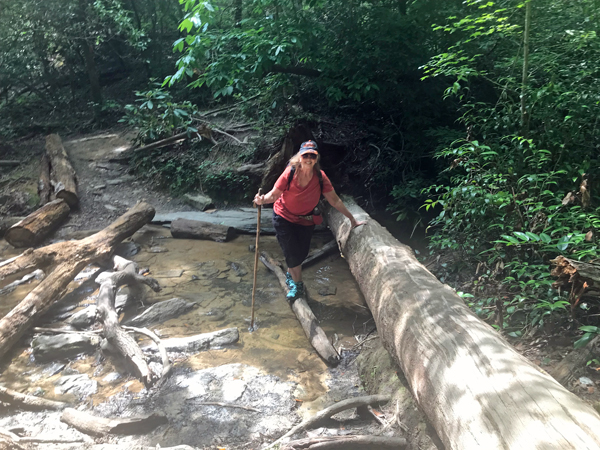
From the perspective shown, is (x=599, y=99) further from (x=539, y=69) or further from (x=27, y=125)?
(x=27, y=125)

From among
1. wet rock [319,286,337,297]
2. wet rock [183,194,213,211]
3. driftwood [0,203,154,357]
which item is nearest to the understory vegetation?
wet rock [183,194,213,211]

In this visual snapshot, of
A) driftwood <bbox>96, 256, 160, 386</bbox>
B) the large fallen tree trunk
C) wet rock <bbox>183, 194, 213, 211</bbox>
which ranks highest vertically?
the large fallen tree trunk

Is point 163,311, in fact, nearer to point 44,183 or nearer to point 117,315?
point 117,315

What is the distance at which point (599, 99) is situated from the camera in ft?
11.8

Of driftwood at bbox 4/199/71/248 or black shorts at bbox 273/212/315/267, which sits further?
driftwood at bbox 4/199/71/248

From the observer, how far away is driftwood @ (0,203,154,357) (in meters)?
4.02

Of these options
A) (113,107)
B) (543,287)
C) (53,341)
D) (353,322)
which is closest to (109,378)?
(53,341)

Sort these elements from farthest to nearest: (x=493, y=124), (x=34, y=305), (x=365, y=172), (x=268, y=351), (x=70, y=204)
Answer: (x=70, y=204)
(x=365, y=172)
(x=493, y=124)
(x=34, y=305)
(x=268, y=351)

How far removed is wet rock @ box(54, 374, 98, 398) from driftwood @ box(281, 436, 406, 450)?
6.24 ft

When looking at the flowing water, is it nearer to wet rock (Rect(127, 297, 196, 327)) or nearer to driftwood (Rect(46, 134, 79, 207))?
wet rock (Rect(127, 297, 196, 327))

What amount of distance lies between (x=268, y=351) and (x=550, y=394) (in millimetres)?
2567

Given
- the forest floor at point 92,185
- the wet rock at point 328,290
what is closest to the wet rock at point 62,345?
the wet rock at point 328,290

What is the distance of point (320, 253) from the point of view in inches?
244

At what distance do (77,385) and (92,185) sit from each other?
6.79 meters
